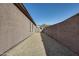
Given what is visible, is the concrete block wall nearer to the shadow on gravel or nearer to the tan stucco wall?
the shadow on gravel

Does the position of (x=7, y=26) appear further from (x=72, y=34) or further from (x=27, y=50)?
(x=72, y=34)

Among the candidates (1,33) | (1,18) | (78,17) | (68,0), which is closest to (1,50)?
(1,33)

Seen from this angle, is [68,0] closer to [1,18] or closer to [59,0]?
[59,0]

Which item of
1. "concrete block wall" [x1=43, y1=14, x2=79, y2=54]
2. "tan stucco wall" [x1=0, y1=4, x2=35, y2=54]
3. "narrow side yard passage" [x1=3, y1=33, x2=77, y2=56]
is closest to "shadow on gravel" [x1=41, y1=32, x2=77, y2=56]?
"narrow side yard passage" [x1=3, y1=33, x2=77, y2=56]

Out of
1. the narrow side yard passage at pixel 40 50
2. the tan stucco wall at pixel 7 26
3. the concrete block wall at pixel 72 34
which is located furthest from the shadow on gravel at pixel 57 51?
the tan stucco wall at pixel 7 26

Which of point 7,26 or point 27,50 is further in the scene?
point 27,50

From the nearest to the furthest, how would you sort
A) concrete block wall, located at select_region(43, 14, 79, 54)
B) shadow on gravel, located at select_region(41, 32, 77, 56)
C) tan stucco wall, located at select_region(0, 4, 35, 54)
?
1. tan stucco wall, located at select_region(0, 4, 35, 54)
2. shadow on gravel, located at select_region(41, 32, 77, 56)
3. concrete block wall, located at select_region(43, 14, 79, 54)

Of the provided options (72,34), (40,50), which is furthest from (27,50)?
(72,34)

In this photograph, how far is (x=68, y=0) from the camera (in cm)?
277

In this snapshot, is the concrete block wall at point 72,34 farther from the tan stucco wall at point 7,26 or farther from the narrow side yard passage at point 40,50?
the tan stucco wall at point 7,26

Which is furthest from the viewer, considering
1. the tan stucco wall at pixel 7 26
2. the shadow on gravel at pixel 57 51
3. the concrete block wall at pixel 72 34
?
the concrete block wall at pixel 72 34

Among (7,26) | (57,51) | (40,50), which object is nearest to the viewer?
(7,26)

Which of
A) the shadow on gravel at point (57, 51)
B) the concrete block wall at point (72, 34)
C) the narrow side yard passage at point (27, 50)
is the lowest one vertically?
the shadow on gravel at point (57, 51)

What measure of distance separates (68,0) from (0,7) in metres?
2.02
